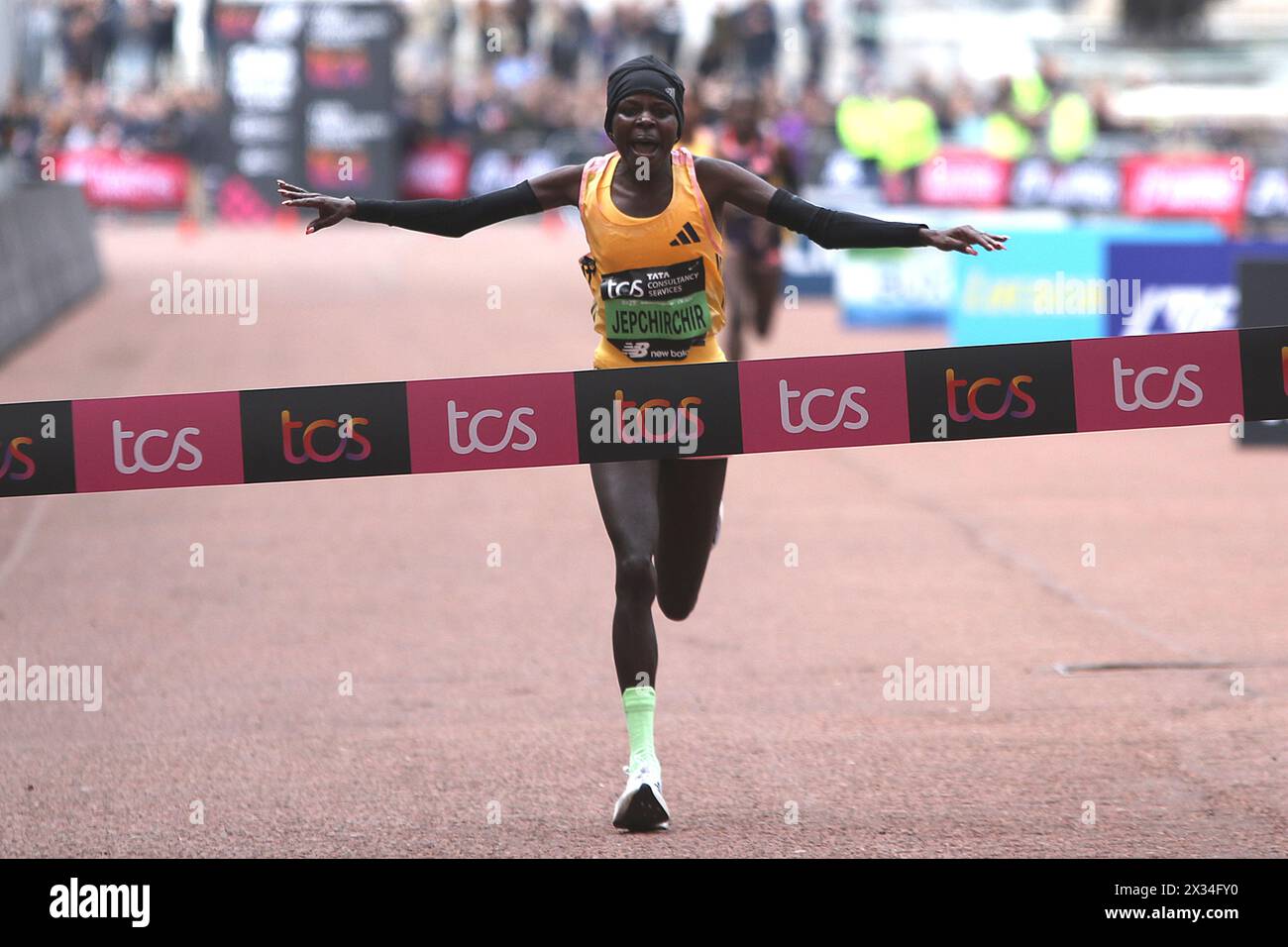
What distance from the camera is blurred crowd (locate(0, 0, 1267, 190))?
32.8 metres

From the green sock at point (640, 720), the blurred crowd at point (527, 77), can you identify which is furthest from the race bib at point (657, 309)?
the blurred crowd at point (527, 77)

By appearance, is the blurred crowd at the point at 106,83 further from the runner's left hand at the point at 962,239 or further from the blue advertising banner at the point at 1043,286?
the runner's left hand at the point at 962,239

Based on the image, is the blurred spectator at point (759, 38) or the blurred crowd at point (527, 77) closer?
the blurred crowd at point (527, 77)

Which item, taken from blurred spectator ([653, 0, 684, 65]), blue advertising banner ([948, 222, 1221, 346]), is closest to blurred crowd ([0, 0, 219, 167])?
blurred spectator ([653, 0, 684, 65])

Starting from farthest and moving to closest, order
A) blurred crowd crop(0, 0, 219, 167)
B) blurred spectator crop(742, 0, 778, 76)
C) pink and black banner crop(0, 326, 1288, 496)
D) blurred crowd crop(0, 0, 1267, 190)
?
blurred spectator crop(742, 0, 778, 76) < blurred crowd crop(0, 0, 219, 167) < blurred crowd crop(0, 0, 1267, 190) < pink and black banner crop(0, 326, 1288, 496)

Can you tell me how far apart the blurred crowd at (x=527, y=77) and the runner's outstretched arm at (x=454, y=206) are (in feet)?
80.8

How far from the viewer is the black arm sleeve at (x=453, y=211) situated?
591 centimetres

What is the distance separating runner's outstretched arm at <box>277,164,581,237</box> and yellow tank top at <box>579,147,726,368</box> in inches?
3.6

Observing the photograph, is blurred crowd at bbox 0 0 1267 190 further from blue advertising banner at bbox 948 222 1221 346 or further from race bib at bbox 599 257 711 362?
race bib at bbox 599 257 711 362

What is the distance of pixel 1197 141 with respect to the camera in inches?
1270

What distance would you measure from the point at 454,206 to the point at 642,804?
181 centimetres

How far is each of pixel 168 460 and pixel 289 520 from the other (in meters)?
6.30

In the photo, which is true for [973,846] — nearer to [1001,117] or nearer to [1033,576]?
[1033,576]
